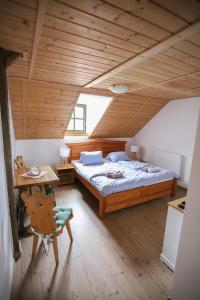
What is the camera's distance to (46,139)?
3.89 metres

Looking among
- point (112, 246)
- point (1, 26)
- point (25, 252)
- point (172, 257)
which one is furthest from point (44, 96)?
point (172, 257)

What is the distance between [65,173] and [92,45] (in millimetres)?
2995

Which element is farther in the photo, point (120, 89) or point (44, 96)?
point (44, 96)

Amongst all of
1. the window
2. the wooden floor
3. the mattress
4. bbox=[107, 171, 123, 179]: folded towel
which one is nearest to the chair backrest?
the wooden floor

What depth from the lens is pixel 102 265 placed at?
1790 millimetres

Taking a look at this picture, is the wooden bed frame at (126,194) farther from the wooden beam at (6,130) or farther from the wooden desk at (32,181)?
the wooden beam at (6,130)

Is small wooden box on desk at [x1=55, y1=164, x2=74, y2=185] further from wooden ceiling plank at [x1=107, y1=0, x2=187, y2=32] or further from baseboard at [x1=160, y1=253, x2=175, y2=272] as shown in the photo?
wooden ceiling plank at [x1=107, y1=0, x2=187, y2=32]

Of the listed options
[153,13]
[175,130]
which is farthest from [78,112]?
[153,13]

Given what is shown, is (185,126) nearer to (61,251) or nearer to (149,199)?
(149,199)

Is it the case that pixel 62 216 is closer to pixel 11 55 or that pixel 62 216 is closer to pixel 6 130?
pixel 6 130

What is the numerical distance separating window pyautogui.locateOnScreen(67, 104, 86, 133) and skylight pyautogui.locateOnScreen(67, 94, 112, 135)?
6cm

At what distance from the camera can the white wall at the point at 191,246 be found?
3.67 feet

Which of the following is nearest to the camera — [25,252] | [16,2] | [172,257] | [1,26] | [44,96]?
[16,2]

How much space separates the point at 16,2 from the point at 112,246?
8.21 feet
